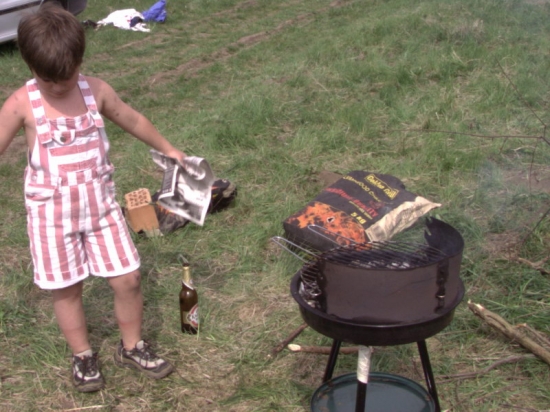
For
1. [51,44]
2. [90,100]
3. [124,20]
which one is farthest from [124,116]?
[124,20]

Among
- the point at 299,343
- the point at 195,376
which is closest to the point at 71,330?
the point at 195,376

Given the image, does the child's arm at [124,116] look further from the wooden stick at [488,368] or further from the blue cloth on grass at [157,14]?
the blue cloth on grass at [157,14]

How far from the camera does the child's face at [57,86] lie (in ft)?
8.70

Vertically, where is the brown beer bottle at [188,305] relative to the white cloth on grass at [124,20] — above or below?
above

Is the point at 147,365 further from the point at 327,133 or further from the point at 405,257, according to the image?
the point at 327,133

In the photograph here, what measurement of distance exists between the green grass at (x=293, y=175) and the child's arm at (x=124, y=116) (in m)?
0.98

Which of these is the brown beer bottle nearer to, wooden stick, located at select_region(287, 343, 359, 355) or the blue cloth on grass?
wooden stick, located at select_region(287, 343, 359, 355)

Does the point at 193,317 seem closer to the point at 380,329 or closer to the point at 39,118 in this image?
the point at 39,118

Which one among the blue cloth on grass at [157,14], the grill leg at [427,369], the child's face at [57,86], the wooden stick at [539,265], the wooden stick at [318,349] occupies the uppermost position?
the child's face at [57,86]

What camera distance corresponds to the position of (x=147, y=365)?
10.5 ft

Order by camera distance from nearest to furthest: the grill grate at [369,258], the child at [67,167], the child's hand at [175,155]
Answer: the grill grate at [369,258], the child at [67,167], the child's hand at [175,155]

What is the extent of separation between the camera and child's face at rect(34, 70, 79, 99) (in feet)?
8.70

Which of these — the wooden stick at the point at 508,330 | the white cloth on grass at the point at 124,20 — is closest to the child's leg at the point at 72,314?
the wooden stick at the point at 508,330

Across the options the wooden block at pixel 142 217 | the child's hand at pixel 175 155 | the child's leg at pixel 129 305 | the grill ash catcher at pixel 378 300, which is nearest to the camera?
the grill ash catcher at pixel 378 300
